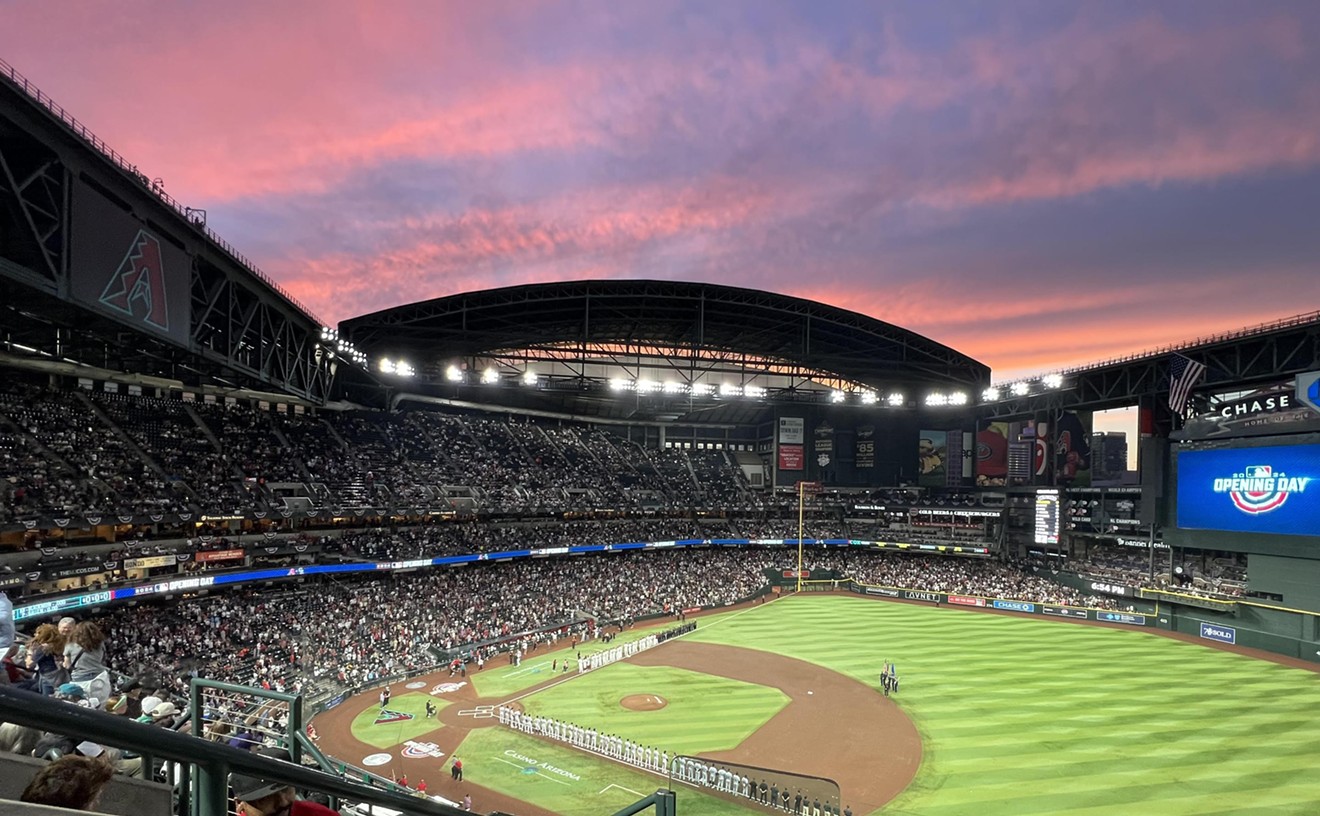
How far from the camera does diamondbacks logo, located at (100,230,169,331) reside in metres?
18.5

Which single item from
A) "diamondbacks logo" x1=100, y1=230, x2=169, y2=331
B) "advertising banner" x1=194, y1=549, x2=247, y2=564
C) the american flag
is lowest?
"advertising banner" x1=194, y1=549, x2=247, y2=564

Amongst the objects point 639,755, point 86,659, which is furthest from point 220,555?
point 86,659

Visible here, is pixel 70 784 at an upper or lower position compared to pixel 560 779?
upper

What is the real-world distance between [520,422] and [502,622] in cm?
3081

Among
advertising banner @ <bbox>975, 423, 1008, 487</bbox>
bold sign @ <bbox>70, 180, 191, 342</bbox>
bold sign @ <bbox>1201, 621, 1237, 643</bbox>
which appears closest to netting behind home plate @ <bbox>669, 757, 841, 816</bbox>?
bold sign @ <bbox>70, 180, 191, 342</bbox>

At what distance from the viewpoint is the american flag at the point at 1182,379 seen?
155 feet

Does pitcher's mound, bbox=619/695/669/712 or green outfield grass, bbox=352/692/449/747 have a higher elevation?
pitcher's mound, bbox=619/695/669/712

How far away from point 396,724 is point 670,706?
12075mm

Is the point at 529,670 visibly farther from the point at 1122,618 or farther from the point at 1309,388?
the point at 1309,388

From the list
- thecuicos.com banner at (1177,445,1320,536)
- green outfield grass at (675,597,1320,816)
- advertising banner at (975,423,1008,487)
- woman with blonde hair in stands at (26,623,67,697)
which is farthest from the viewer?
advertising banner at (975,423,1008,487)

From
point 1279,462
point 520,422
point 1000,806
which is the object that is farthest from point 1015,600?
point 520,422

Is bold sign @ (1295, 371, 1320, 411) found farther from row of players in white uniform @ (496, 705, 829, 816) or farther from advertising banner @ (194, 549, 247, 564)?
advertising banner @ (194, 549, 247, 564)

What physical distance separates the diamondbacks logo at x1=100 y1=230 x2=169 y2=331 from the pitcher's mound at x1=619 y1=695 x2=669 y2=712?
23.9m

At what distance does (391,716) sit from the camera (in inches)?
1179
